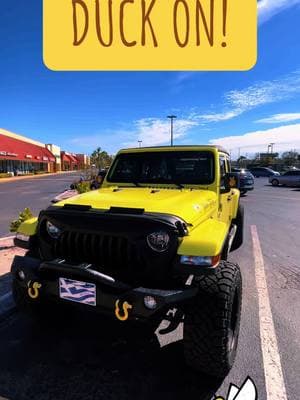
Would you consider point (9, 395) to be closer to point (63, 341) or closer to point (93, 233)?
point (63, 341)

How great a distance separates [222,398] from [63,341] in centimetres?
165

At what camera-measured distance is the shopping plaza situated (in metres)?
49.8

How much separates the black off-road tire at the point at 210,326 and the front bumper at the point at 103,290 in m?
0.14

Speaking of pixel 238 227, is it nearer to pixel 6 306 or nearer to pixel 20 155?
pixel 6 306

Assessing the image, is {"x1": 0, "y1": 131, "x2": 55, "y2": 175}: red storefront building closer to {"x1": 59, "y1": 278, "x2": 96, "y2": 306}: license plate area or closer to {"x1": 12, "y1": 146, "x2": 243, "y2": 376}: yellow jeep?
{"x1": 12, "y1": 146, "x2": 243, "y2": 376}: yellow jeep

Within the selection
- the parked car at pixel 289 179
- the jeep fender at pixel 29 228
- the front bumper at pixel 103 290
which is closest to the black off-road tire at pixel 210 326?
the front bumper at pixel 103 290

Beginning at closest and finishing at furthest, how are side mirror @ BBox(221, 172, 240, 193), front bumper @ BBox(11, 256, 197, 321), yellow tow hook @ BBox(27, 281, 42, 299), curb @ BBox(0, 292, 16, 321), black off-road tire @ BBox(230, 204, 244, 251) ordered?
1. front bumper @ BBox(11, 256, 197, 321)
2. yellow tow hook @ BBox(27, 281, 42, 299)
3. curb @ BBox(0, 292, 16, 321)
4. side mirror @ BBox(221, 172, 240, 193)
5. black off-road tire @ BBox(230, 204, 244, 251)

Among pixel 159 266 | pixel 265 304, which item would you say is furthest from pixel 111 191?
pixel 265 304

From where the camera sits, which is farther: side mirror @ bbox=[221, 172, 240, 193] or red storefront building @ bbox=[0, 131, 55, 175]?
red storefront building @ bbox=[0, 131, 55, 175]

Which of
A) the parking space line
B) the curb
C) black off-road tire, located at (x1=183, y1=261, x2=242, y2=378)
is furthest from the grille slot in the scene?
the parking space line

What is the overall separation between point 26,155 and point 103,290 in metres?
59.1

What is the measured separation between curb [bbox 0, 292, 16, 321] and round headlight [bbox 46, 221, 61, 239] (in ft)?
4.46

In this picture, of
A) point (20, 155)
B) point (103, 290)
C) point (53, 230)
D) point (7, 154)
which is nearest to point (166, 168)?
point (53, 230)

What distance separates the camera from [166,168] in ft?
15.9
